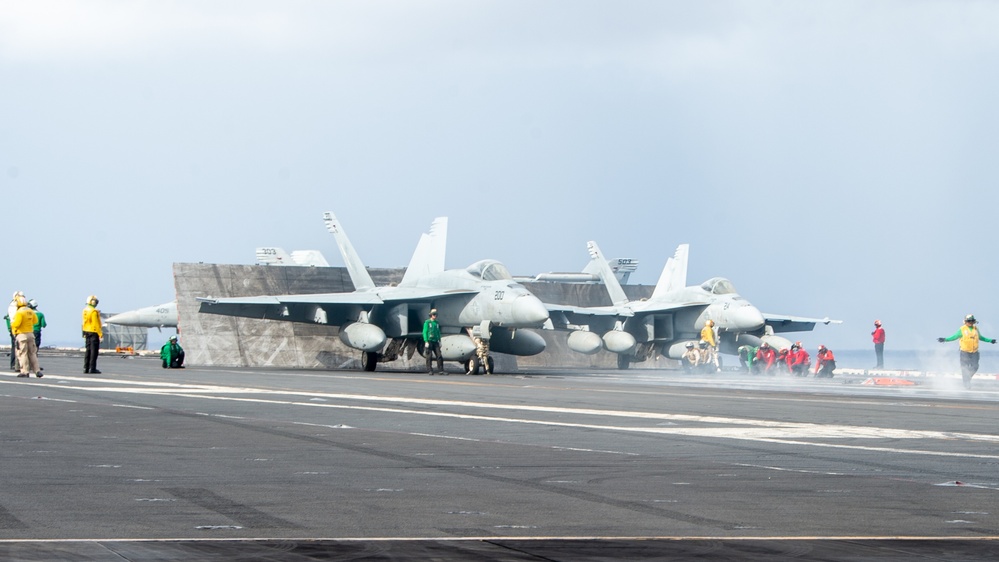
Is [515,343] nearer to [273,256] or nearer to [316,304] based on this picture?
[316,304]

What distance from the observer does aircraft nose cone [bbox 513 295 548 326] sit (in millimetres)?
32875

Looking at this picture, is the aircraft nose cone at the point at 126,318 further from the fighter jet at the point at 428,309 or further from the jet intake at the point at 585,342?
the jet intake at the point at 585,342

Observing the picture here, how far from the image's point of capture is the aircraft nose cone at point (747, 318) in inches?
1545

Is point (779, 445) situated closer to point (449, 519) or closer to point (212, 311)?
point (449, 519)

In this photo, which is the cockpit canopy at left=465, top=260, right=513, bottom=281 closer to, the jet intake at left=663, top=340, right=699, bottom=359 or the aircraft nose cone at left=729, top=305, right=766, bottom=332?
the aircraft nose cone at left=729, top=305, right=766, bottom=332

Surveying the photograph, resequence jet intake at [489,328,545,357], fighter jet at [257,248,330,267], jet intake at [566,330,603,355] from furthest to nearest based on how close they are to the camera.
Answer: fighter jet at [257,248,330,267], jet intake at [566,330,603,355], jet intake at [489,328,545,357]

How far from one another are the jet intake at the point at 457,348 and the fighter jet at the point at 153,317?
2454 centimetres

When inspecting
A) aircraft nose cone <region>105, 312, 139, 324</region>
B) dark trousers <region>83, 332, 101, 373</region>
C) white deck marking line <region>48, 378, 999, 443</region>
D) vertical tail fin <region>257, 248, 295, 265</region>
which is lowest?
white deck marking line <region>48, 378, 999, 443</region>

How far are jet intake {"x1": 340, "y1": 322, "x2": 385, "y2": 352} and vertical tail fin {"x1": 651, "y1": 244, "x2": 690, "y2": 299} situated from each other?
14616 mm

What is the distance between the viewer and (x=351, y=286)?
150 ft

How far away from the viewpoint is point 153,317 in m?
55.7

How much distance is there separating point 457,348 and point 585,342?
30.2 feet

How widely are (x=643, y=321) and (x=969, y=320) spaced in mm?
19144

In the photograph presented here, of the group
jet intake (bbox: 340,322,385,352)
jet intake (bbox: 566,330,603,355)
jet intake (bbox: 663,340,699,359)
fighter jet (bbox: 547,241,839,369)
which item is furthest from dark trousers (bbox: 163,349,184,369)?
jet intake (bbox: 663,340,699,359)
